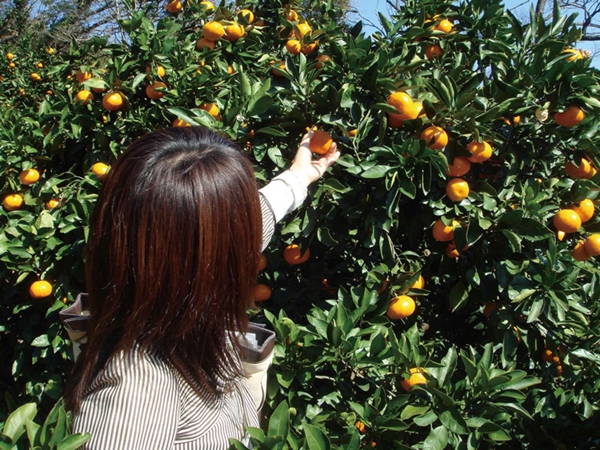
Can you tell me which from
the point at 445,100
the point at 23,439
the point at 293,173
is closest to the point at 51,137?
the point at 293,173

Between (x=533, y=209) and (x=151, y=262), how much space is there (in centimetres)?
96

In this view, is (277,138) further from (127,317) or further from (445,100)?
(127,317)

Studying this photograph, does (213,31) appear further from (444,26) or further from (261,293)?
(261,293)

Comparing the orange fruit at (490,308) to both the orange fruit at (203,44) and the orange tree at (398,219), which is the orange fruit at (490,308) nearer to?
the orange tree at (398,219)

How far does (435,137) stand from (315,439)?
2.57ft

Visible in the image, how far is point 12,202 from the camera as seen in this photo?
5.88 ft

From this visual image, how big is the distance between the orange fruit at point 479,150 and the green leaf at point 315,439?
2.74 feet

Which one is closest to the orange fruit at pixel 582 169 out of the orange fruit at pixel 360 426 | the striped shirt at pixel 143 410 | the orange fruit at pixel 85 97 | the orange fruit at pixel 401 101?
the orange fruit at pixel 401 101

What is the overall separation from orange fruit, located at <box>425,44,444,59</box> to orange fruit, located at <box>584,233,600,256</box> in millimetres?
787

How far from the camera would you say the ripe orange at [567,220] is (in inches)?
51.9

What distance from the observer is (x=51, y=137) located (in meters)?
1.77

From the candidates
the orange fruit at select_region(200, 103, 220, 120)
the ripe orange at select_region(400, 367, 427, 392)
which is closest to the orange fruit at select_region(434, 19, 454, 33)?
the orange fruit at select_region(200, 103, 220, 120)

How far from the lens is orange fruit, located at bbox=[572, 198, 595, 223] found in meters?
1.36

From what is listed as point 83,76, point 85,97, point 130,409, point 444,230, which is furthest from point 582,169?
point 83,76
